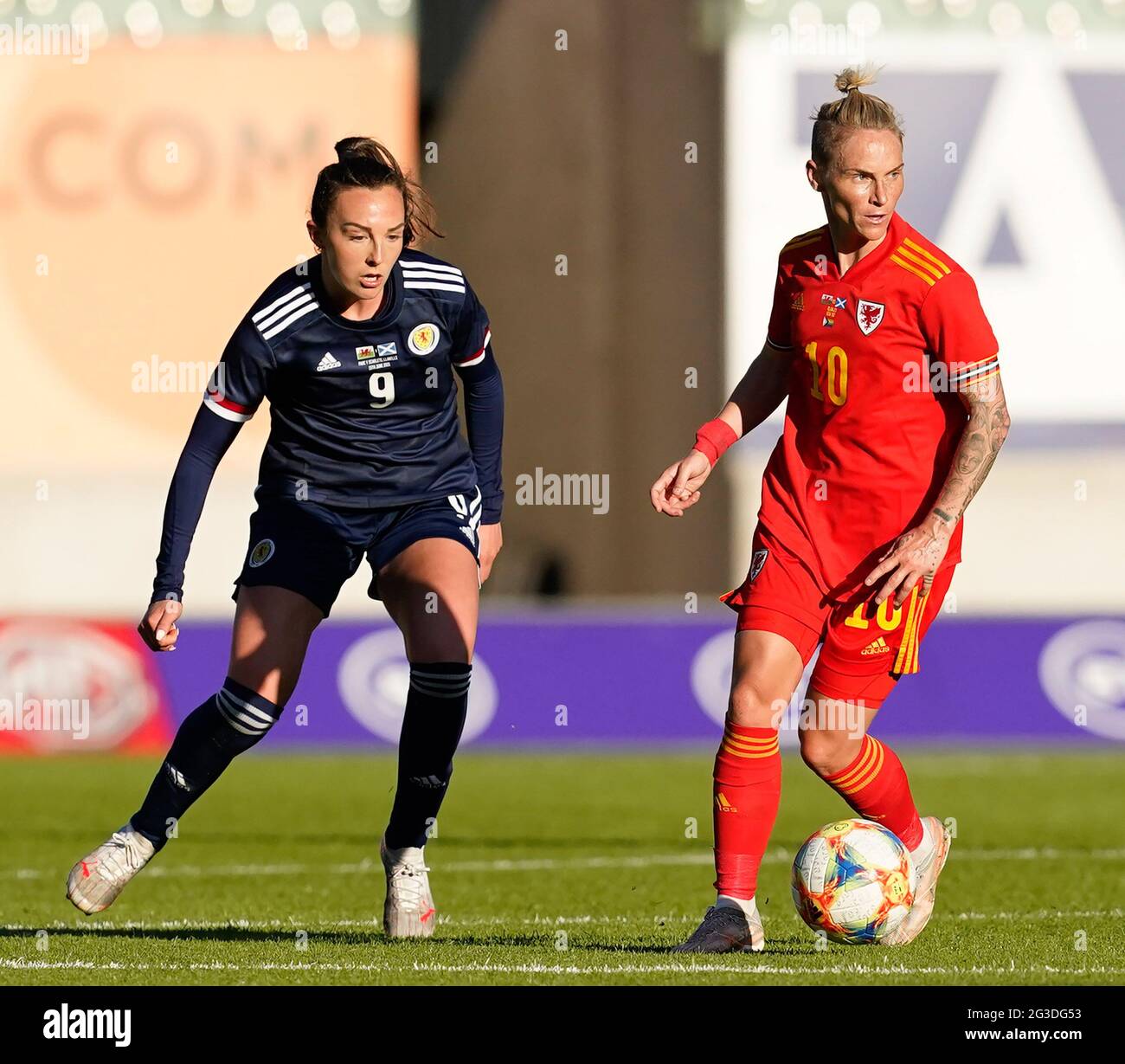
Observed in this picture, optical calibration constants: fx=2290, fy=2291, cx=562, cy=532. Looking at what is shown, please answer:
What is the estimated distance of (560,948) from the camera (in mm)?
6434

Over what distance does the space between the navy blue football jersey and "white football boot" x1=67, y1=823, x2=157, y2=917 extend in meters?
1.10

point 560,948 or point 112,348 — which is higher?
point 112,348

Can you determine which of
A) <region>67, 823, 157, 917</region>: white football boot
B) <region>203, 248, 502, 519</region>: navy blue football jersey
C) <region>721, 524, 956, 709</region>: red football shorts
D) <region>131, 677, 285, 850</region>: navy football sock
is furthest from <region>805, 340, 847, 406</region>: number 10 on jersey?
<region>67, 823, 157, 917</region>: white football boot

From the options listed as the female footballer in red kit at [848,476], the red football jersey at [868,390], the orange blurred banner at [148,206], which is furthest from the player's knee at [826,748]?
the orange blurred banner at [148,206]

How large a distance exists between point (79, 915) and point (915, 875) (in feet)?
9.35

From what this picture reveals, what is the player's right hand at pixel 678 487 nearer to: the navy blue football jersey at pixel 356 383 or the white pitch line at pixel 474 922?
the navy blue football jersey at pixel 356 383

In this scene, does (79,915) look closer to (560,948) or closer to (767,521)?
(560,948)

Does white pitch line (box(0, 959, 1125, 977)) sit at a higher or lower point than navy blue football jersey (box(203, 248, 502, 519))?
lower

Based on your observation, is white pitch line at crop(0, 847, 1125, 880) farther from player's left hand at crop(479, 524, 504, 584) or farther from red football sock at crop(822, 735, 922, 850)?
red football sock at crop(822, 735, 922, 850)

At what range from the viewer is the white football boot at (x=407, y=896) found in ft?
22.4

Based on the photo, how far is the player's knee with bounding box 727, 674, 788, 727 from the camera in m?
6.27

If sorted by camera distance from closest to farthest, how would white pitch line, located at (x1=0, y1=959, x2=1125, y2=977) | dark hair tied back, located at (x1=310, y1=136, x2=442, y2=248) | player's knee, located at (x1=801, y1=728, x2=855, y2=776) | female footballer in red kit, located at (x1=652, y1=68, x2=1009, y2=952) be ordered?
1. white pitch line, located at (x1=0, y1=959, x2=1125, y2=977)
2. female footballer in red kit, located at (x1=652, y1=68, x2=1009, y2=952)
3. dark hair tied back, located at (x1=310, y1=136, x2=442, y2=248)
4. player's knee, located at (x1=801, y1=728, x2=855, y2=776)

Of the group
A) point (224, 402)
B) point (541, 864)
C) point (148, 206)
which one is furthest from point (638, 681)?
point (224, 402)
